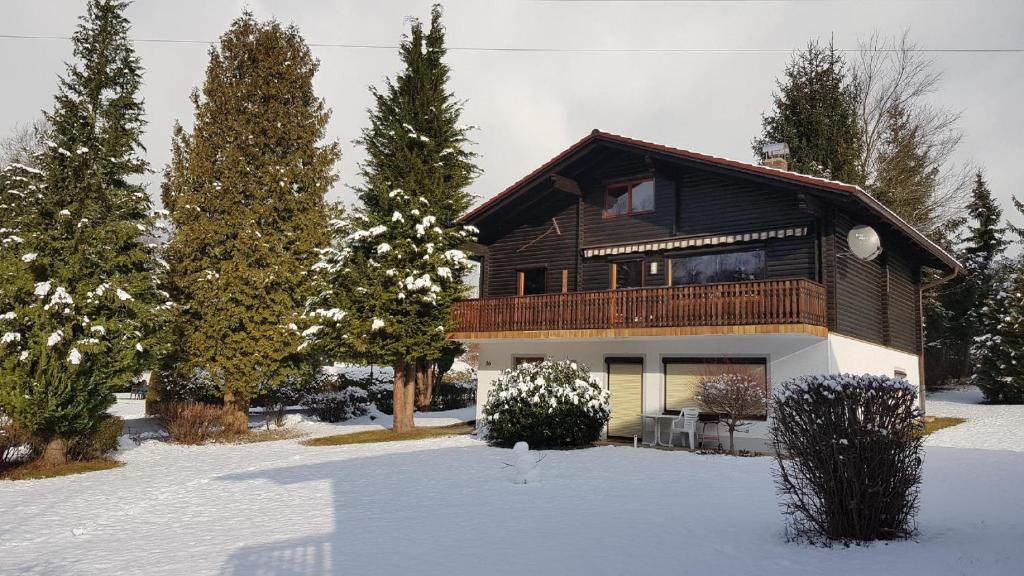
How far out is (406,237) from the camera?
2069 cm

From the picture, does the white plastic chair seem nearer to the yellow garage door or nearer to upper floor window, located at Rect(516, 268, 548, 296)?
the yellow garage door

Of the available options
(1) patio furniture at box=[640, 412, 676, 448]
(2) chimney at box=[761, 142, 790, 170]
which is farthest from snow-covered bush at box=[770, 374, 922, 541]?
(2) chimney at box=[761, 142, 790, 170]

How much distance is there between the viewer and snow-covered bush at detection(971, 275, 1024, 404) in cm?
2714

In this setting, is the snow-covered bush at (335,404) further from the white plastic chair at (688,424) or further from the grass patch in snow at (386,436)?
the white plastic chair at (688,424)

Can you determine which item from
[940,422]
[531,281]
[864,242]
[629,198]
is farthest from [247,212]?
[940,422]

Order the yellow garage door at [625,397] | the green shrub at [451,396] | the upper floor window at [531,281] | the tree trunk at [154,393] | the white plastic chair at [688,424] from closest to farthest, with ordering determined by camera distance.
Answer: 1. the white plastic chair at [688,424]
2. the yellow garage door at [625,397]
3. the upper floor window at [531,281]
4. the tree trunk at [154,393]
5. the green shrub at [451,396]

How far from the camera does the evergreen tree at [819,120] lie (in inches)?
1256

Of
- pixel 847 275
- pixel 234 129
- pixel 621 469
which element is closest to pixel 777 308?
pixel 847 275

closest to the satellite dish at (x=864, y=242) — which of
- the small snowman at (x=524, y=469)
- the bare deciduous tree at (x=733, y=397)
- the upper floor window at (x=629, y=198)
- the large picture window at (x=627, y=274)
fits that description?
the bare deciduous tree at (x=733, y=397)

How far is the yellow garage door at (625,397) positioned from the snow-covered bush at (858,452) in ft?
37.4

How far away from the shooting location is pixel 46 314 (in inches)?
598

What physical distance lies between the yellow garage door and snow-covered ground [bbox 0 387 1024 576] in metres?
3.26

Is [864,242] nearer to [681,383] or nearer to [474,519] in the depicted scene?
[681,383]

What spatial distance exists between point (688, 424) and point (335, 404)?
569 inches
